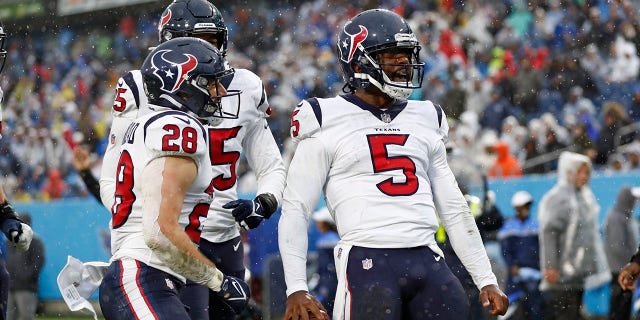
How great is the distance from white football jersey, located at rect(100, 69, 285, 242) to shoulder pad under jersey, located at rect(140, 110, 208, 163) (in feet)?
3.16

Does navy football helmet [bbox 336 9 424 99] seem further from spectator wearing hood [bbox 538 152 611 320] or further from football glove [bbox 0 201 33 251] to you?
spectator wearing hood [bbox 538 152 611 320]

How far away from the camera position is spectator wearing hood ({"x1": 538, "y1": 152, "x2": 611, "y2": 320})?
847 cm

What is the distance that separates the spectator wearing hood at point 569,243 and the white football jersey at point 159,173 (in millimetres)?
5147

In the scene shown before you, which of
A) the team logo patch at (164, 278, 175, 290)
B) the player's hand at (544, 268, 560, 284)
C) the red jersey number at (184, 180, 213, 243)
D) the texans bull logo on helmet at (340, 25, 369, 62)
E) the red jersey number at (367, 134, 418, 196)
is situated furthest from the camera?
the player's hand at (544, 268, 560, 284)

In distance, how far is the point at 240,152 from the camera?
4.76 m

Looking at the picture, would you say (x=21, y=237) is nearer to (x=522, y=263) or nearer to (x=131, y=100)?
(x=131, y=100)

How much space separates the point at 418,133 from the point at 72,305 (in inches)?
57.5

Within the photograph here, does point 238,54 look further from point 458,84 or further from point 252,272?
point 252,272

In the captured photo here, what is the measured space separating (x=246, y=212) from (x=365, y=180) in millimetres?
559

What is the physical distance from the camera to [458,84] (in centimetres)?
1375

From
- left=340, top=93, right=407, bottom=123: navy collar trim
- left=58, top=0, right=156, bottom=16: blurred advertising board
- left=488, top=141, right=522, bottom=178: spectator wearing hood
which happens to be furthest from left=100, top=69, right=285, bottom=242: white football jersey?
left=58, top=0, right=156, bottom=16: blurred advertising board

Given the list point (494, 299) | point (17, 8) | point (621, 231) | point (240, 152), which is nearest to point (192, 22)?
point (240, 152)

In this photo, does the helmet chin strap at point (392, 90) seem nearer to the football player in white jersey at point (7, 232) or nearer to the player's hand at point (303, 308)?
the player's hand at point (303, 308)

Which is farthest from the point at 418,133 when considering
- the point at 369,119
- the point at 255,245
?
the point at 255,245
